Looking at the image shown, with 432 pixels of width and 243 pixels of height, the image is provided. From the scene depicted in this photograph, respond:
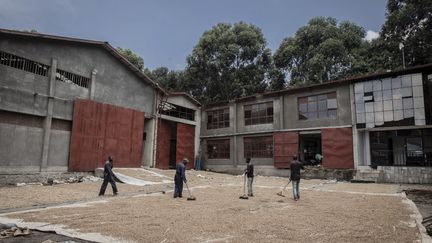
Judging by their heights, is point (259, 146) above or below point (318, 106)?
below

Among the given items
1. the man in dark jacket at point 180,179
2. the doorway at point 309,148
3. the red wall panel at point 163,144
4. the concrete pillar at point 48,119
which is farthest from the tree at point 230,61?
the man in dark jacket at point 180,179

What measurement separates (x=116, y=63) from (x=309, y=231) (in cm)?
1865

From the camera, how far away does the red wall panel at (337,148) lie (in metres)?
21.6

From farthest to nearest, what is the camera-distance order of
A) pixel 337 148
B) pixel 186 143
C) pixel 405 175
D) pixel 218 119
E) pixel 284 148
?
pixel 218 119 → pixel 186 143 → pixel 284 148 → pixel 337 148 → pixel 405 175

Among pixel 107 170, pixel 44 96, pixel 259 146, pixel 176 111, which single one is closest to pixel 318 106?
pixel 259 146

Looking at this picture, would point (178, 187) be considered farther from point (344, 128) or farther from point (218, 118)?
point (218, 118)

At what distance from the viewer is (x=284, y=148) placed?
24688 millimetres

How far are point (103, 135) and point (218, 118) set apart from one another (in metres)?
12.6

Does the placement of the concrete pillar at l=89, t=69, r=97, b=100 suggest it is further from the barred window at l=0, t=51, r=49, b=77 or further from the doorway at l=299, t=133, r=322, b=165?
the doorway at l=299, t=133, r=322, b=165

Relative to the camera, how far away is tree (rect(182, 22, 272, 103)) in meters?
35.3

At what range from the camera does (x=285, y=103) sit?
25.4 meters

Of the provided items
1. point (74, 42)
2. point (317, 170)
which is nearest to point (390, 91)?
point (317, 170)

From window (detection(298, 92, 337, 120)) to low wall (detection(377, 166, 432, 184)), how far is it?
518 centimetres

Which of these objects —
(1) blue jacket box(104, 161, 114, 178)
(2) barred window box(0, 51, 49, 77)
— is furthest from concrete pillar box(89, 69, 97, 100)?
(1) blue jacket box(104, 161, 114, 178)
